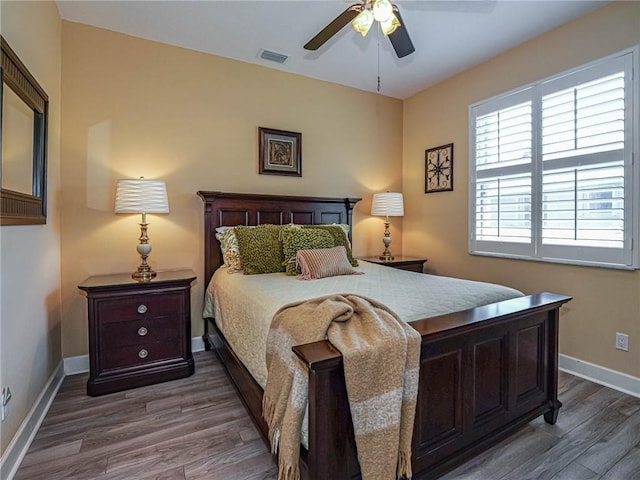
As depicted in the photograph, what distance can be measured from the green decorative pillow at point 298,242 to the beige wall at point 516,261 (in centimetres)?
164

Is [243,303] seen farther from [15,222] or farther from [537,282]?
[537,282]

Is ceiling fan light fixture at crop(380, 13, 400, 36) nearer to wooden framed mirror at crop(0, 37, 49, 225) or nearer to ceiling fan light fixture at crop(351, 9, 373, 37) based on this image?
ceiling fan light fixture at crop(351, 9, 373, 37)

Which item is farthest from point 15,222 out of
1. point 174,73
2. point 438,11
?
point 438,11

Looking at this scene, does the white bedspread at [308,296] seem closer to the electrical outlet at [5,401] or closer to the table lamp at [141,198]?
the table lamp at [141,198]

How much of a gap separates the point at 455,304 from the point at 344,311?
776 millimetres

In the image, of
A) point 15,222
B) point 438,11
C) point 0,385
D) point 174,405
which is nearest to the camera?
point 0,385

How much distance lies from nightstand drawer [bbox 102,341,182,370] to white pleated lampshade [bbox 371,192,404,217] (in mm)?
2498

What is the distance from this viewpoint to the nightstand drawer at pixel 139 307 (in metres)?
2.40

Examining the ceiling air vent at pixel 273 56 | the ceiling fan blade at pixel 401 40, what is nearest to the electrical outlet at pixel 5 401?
the ceiling fan blade at pixel 401 40

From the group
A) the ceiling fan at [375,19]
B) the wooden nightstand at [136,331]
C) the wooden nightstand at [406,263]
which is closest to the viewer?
the ceiling fan at [375,19]

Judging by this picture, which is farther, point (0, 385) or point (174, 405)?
point (174, 405)

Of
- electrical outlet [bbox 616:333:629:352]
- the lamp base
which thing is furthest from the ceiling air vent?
electrical outlet [bbox 616:333:629:352]

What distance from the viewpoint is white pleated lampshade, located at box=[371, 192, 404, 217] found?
3816mm

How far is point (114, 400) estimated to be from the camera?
91.2 inches
